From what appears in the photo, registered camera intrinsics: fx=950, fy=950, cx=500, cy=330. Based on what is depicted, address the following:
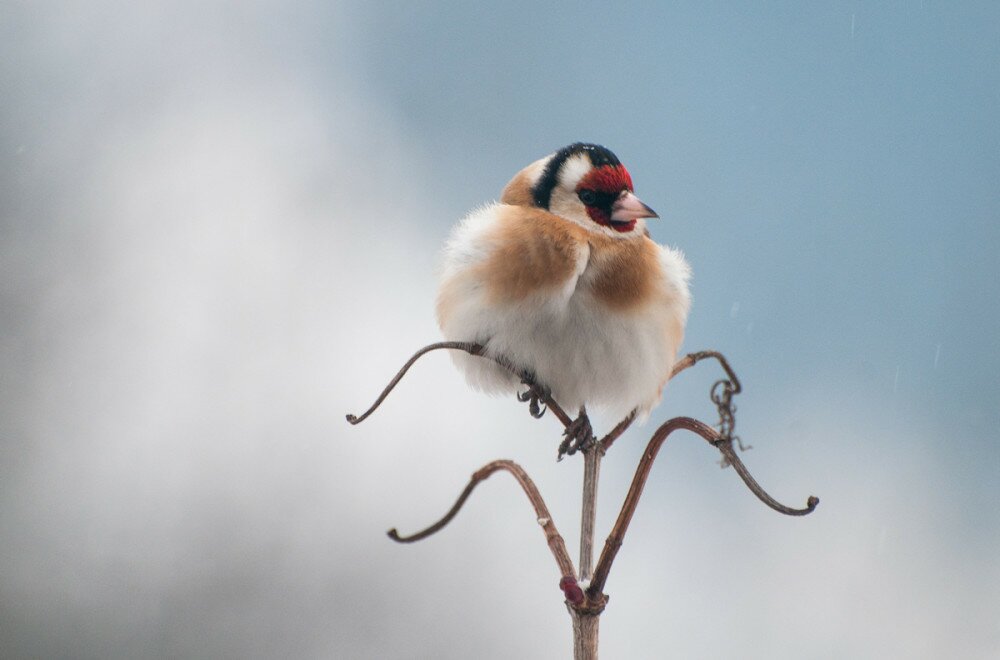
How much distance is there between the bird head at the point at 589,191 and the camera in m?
0.75

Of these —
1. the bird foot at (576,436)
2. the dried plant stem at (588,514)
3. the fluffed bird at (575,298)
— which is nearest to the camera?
the dried plant stem at (588,514)

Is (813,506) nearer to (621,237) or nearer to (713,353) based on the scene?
(713,353)

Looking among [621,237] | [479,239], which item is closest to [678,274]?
[621,237]

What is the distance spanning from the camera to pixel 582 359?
0.77m

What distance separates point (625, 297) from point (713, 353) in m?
0.30

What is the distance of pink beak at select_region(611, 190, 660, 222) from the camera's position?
679 mm

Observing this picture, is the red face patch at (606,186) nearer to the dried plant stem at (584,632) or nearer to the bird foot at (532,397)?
the bird foot at (532,397)

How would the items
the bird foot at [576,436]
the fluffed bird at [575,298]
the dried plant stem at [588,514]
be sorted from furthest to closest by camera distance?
the fluffed bird at [575,298], the bird foot at [576,436], the dried plant stem at [588,514]

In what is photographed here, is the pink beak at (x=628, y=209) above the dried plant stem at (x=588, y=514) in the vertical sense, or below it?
above

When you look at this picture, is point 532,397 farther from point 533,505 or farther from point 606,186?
point 533,505

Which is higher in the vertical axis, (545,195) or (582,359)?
(545,195)

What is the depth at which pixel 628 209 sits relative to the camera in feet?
2.39

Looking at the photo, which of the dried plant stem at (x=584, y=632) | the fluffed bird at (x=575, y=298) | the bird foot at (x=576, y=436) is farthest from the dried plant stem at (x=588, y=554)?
the fluffed bird at (x=575, y=298)

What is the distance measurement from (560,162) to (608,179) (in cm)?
7
